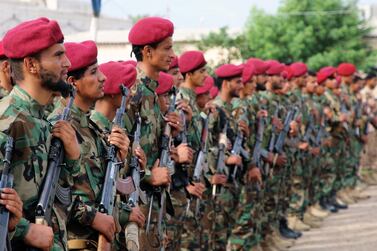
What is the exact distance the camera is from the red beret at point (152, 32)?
5.77m

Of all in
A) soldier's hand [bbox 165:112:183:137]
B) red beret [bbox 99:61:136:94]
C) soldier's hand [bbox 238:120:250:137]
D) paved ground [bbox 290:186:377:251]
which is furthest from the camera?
paved ground [bbox 290:186:377:251]

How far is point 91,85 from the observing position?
450cm

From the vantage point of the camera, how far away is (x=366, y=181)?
16156mm

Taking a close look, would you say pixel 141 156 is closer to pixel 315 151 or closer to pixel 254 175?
pixel 254 175

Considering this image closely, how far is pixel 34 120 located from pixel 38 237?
50cm

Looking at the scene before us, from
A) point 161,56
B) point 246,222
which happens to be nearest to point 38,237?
point 161,56

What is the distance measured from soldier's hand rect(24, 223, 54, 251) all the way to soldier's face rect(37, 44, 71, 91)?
2.15 ft

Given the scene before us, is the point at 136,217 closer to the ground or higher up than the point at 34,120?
closer to the ground

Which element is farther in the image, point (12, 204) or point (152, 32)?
point (152, 32)

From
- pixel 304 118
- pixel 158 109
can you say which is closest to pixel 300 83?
pixel 304 118

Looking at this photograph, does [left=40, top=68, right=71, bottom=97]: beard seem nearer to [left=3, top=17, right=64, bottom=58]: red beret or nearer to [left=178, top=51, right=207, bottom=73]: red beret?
[left=3, top=17, right=64, bottom=58]: red beret

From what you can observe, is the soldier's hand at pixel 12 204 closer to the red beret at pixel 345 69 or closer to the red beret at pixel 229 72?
the red beret at pixel 229 72

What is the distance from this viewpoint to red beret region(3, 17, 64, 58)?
373 cm

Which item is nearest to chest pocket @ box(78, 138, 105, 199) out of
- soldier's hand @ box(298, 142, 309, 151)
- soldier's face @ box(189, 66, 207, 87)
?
soldier's face @ box(189, 66, 207, 87)
